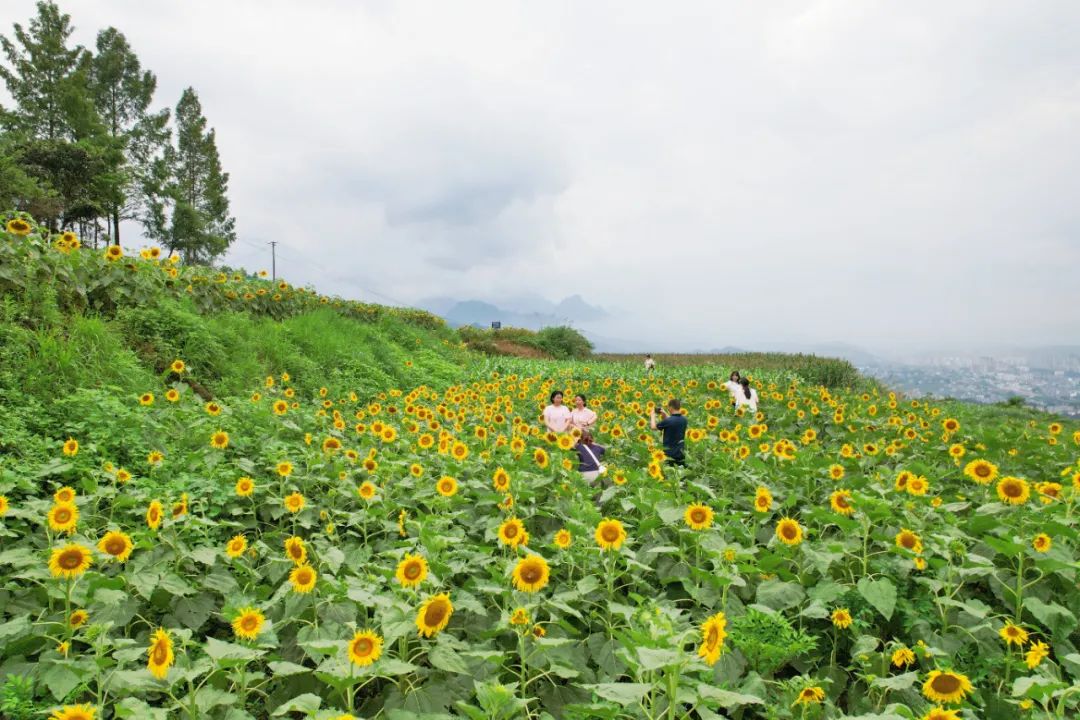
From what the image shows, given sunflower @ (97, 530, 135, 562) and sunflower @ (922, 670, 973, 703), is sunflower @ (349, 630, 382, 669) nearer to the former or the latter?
sunflower @ (97, 530, 135, 562)

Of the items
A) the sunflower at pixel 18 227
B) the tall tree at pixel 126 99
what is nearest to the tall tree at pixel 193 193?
the tall tree at pixel 126 99

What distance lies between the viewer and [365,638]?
2.12 m

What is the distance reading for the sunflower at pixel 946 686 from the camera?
6.49 ft

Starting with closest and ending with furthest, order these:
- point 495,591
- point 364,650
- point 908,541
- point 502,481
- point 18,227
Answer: point 364,650 → point 495,591 → point 908,541 → point 502,481 → point 18,227

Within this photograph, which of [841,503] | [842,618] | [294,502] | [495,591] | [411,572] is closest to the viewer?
[411,572]

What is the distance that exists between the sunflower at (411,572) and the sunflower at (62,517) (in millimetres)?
1732

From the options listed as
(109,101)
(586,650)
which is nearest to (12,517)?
(586,650)

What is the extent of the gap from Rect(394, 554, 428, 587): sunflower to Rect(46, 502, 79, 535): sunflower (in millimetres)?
1732

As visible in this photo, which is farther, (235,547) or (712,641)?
(235,547)

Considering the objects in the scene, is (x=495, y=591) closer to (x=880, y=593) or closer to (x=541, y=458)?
(x=880, y=593)

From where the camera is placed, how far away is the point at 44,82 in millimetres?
30688

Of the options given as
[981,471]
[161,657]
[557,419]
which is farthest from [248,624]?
[557,419]

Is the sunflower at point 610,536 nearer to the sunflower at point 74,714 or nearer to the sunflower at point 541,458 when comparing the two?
the sunflower at point 541,458

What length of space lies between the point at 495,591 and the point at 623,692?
909mm
